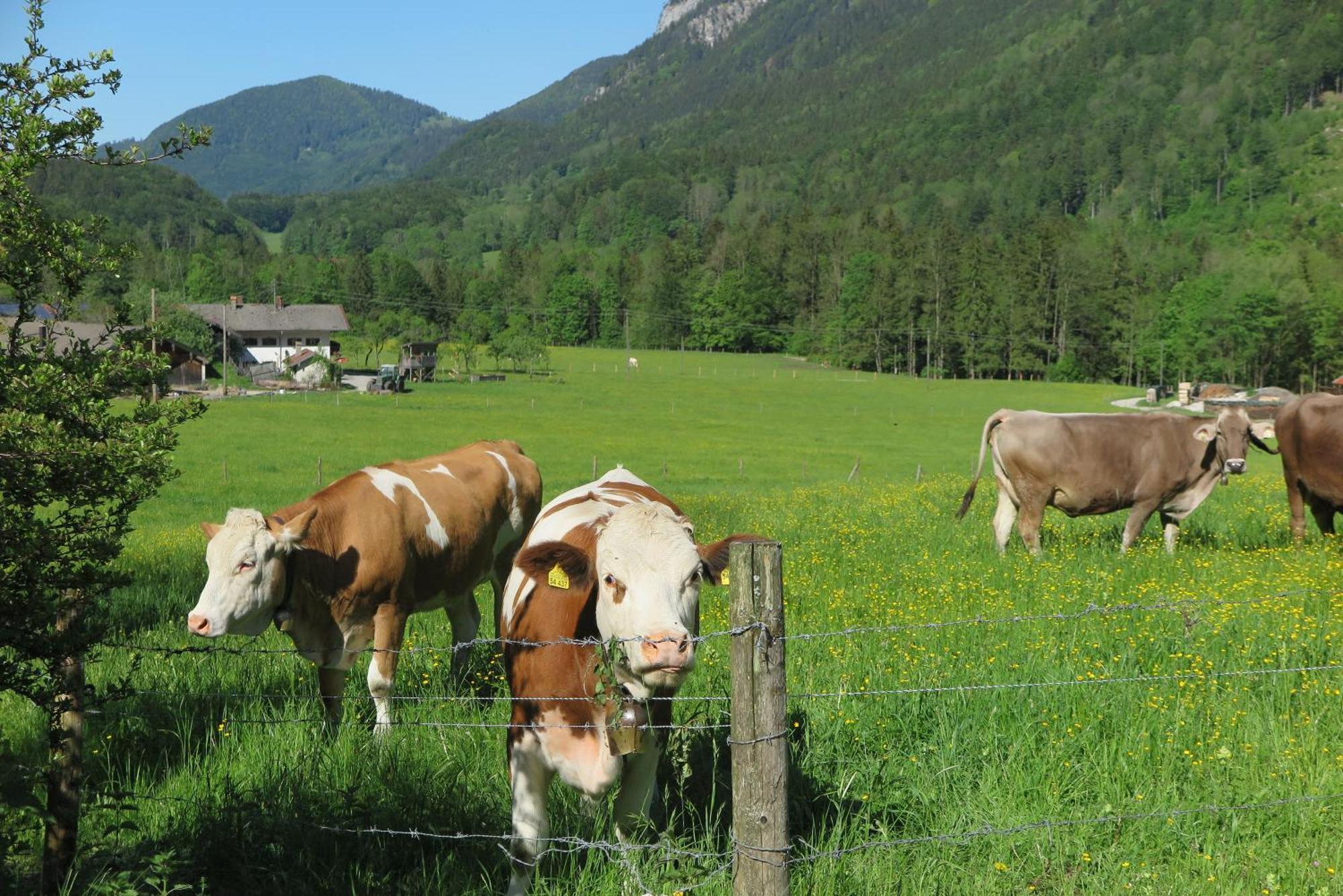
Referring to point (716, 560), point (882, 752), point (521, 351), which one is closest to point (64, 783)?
point (716, 560)

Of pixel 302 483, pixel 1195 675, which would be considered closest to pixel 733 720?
pixel 1195 675

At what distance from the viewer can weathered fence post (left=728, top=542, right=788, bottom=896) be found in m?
3.87

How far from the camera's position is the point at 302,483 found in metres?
34.4

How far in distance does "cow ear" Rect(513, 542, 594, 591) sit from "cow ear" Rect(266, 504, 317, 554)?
250 cm

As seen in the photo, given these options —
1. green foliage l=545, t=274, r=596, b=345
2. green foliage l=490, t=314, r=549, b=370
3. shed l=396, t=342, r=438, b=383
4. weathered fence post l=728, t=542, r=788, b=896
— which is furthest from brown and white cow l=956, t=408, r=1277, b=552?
green foliage l=545, t=274, r=596, b=345

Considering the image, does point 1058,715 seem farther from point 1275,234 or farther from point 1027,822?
point 1275,234

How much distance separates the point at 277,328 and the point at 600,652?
11969 centimetres

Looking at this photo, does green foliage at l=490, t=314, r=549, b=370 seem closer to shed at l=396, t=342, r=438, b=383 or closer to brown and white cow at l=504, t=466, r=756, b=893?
shed at l=396, t=342, r=438, b=383

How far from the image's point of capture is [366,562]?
7367 mm

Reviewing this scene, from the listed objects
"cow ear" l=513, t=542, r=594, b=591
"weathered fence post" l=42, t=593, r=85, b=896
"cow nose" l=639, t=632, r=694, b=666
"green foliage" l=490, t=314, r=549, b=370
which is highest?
"green foliage" l=490, t=314, r=549, b=370

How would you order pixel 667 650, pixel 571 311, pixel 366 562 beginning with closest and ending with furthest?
pixel 667 650 < pixel 366 562 < pixel 571 311

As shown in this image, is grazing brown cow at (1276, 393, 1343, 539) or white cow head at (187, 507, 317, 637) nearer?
white cow head at (187, 507, 317, 637)

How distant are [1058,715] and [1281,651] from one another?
248cm

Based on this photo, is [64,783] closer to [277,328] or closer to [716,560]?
[716,560]
